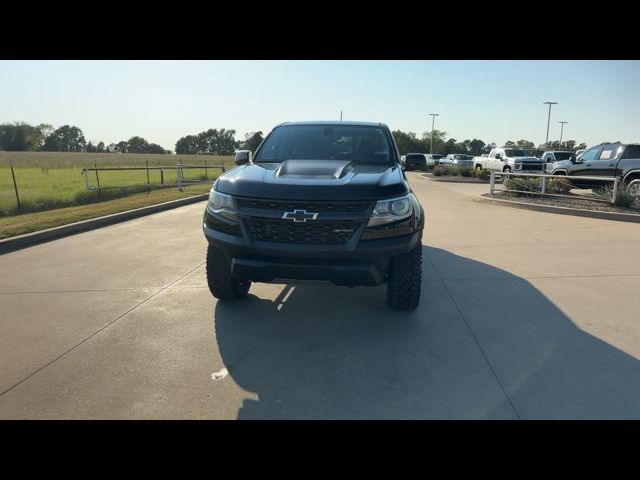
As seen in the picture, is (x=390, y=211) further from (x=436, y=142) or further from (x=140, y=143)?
(x=140, y=143)

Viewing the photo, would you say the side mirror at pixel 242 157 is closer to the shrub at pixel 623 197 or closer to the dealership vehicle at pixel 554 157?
the shrub at pixel 623 197

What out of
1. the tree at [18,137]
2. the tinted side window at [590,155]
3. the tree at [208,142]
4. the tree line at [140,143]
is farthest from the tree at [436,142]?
the tree at [18,137]

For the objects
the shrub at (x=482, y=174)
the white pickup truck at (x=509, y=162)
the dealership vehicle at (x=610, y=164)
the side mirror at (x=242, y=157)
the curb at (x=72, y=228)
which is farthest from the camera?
the shrub at (x=482, y=174)

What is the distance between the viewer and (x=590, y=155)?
1391 centimetres

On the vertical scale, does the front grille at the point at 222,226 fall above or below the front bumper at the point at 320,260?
above

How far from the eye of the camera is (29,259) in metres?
6.11

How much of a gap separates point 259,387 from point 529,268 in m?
4.32

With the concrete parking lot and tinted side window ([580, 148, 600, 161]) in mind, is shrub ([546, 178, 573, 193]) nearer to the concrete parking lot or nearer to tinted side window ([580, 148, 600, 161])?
tinted side window ([580, 148, 600, 161])

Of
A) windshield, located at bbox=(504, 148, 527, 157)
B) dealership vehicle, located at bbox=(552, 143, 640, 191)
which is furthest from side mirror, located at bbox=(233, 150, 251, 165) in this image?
windshield, located at bbox=(504, 148, 527, 157)

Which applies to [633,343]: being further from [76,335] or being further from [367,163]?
[76,335]

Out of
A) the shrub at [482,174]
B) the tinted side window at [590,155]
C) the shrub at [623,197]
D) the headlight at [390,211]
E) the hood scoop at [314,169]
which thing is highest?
the hood scoop at [314,169]

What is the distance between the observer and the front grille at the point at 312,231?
131 inches

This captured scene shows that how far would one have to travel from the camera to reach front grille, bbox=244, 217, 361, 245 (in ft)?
10.9
